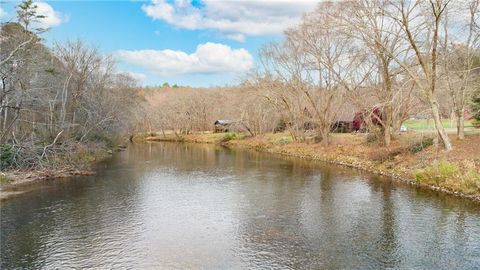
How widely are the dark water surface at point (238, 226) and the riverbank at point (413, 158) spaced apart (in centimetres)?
137

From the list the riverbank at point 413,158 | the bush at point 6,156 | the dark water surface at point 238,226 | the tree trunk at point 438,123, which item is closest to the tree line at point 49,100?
the bush at point 6,156

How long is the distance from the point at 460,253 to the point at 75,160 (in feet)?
84.6

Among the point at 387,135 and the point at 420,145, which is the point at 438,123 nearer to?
the point at 420,145

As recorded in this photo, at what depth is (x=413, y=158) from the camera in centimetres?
2680

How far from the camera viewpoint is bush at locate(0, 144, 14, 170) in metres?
25.1

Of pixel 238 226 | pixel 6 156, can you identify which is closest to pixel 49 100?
pixel 6 156

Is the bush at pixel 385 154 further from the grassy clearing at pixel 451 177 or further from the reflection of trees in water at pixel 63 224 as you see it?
the reflection of trees in water at pixel 63 224

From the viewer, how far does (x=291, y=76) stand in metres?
43.1

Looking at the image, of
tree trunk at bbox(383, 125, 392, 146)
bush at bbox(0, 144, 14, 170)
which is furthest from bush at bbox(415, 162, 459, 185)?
bush at bbox(0, 144, 14, 170)

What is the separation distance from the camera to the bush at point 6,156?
990 inches

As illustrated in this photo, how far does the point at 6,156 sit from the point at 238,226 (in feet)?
57.4

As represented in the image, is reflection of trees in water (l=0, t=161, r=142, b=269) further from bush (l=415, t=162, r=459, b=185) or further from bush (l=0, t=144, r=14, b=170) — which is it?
bush (l=415, t=162, r=459, b=185)

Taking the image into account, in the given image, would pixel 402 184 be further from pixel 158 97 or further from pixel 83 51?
pixel 158 97

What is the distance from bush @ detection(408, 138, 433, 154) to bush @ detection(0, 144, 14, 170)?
26321 mm
